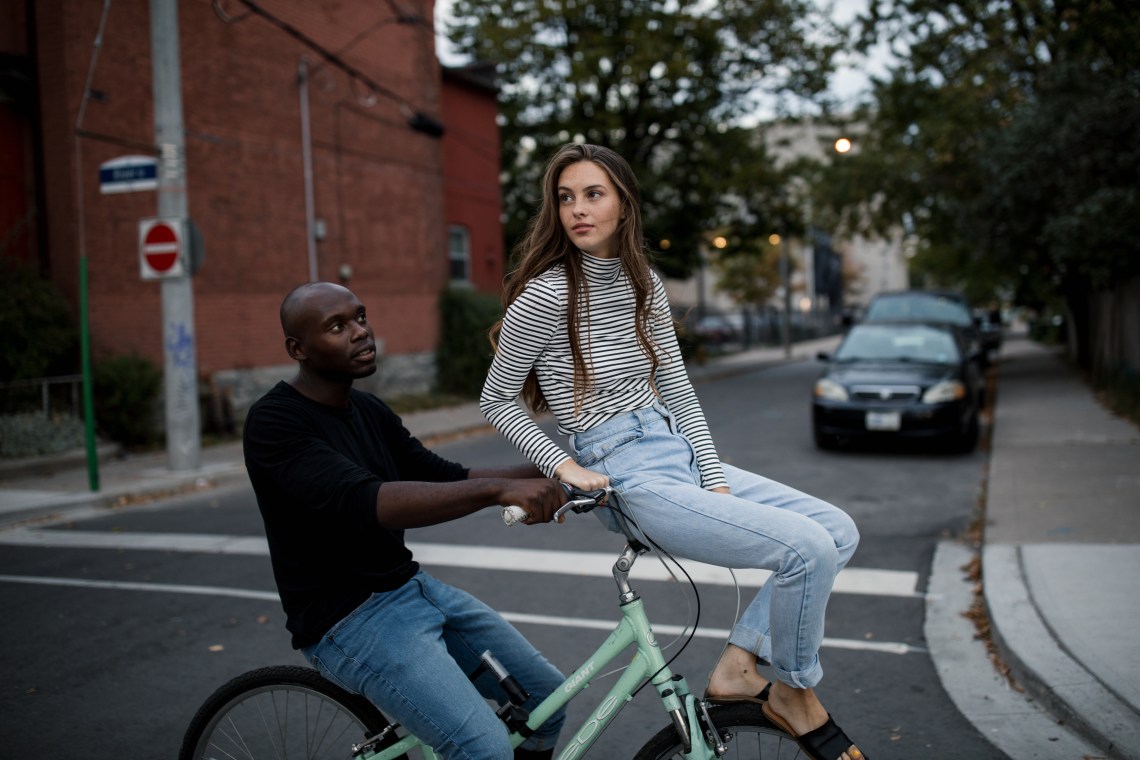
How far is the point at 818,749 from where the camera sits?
2.43m

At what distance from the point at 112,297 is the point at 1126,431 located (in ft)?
43.4

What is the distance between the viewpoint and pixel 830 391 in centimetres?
1165

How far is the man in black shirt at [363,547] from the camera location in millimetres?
2330

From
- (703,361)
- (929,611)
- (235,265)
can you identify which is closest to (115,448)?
(235,265)

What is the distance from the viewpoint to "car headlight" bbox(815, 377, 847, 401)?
1155 cm

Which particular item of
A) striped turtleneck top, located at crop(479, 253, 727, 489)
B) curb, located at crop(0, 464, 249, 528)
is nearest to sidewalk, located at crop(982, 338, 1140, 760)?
striped turtleneck top, located at crop(479, 253, 727, 489)

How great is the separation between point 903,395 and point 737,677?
9.42 metres

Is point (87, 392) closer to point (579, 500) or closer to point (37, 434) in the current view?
point (37, 434)

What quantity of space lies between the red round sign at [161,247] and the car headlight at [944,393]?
8.54m

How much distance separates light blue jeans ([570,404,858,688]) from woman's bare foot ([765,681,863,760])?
0.14 ft

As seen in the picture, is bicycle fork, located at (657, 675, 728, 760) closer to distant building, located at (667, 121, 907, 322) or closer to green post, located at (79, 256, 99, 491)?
green post, located at (79, 256, 99, 491)

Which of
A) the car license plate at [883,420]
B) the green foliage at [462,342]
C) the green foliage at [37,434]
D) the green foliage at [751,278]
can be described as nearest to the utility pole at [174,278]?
the green foliage at [37,434]

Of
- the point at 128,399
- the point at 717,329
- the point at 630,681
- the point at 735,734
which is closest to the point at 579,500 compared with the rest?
the point at 630,681

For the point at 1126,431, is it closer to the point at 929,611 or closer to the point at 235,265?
the point at 929,611
